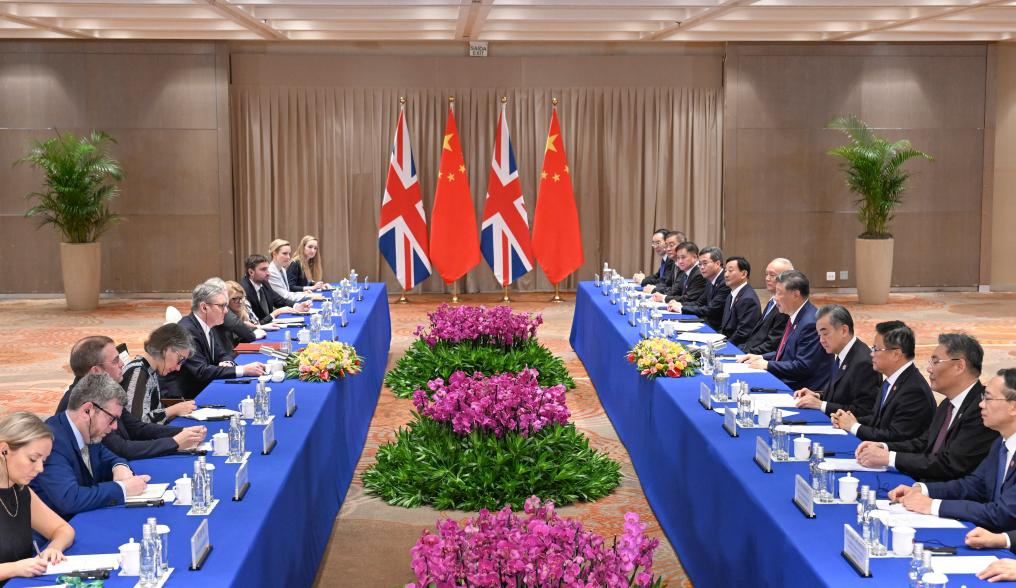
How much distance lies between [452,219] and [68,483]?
10.5m

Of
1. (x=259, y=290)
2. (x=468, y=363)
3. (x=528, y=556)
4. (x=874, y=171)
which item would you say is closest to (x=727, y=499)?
(x=528, y=556)

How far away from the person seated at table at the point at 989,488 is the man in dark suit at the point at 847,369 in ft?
4.91

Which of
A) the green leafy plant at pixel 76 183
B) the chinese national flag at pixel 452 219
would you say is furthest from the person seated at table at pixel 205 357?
the green leafy plant at pixel 76 183

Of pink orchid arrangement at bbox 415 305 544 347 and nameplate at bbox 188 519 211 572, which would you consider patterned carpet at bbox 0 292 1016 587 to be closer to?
pink orchid arrangement at bbox 415 305 544 347

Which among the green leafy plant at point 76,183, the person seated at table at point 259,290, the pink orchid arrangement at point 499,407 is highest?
the green leafy plant at point 76,183

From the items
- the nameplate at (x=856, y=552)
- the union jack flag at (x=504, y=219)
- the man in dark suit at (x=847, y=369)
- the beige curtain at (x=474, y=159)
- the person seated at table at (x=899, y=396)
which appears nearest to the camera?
the nameplate at (x=856, y=552)

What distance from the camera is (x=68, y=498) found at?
4.14 m

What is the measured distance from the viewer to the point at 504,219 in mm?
14445

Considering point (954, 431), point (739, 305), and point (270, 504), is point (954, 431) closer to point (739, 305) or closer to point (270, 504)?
point (270, 504)

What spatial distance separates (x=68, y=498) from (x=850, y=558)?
2771mm

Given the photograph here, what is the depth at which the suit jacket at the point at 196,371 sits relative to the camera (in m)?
6.53


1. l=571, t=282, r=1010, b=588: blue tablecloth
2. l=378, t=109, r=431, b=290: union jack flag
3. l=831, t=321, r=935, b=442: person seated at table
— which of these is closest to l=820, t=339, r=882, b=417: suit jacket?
l=571, t=282, r=1010, b=588: blue tablecloth

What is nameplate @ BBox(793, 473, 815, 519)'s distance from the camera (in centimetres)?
407

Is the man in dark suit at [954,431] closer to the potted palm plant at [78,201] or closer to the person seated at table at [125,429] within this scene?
the person seated at table at [125,429]
